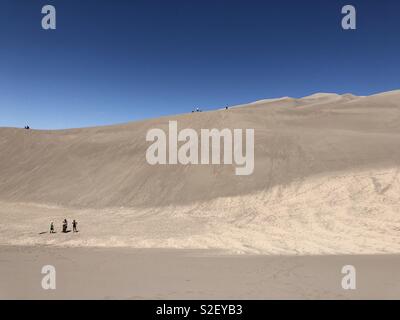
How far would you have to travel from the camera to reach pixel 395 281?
25.5 ft

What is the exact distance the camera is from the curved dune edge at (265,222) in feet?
40.9

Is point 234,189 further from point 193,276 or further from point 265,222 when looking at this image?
point 193,276

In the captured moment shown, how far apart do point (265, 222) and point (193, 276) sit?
7.96 meters

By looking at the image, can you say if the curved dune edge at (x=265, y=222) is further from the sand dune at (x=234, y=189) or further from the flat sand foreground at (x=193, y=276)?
the flat sand foreground at (x=193, y=276)

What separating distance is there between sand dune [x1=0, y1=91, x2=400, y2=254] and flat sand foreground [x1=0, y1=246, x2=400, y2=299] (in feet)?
6.23

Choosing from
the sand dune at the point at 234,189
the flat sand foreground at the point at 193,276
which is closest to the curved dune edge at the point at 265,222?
the sand dune at the point at 234,189

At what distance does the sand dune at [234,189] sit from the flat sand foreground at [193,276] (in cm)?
190

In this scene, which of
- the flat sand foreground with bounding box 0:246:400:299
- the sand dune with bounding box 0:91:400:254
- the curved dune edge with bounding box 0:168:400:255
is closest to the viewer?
the flat sand foreground with bounding box 0:246:400:299

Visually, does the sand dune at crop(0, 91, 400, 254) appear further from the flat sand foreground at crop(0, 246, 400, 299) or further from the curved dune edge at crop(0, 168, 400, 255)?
the flat sand foreground at crop(0, 246, 400, 299)

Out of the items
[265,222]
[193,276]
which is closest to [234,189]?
[265,222]

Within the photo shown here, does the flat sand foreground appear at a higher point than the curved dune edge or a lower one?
lower

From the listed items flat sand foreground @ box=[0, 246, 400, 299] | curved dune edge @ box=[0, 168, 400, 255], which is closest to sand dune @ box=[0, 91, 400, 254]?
curved dune edge @ box=[0, 168, 400, 255]

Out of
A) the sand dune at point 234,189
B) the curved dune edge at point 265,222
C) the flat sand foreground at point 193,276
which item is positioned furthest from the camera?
the sand dune at point 234,189

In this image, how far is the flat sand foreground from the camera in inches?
288
